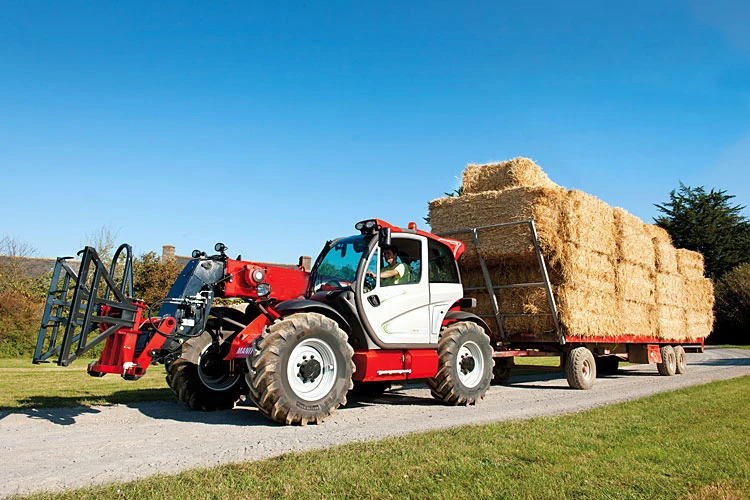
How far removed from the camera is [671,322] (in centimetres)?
1488

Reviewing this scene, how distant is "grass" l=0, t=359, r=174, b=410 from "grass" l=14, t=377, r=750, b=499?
18.0 ft

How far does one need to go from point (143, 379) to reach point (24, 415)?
557cm

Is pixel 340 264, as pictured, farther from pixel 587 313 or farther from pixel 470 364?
pixel 587 313

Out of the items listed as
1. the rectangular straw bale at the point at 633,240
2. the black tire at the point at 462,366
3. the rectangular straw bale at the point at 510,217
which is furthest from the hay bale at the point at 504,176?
the black tire at the point at 462,366

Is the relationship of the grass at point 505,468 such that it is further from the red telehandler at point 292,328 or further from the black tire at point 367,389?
the black tire at point 367,389

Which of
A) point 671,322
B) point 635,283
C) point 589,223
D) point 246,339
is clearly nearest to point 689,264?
point 671,322

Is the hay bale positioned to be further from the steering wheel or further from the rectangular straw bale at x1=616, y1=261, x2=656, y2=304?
the steering wheel

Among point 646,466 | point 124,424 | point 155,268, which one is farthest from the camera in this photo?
point 155,268

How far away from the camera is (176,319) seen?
25.0 ft

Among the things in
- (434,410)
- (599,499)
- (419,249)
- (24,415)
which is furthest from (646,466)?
(24,415)

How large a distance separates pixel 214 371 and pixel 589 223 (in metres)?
7.57

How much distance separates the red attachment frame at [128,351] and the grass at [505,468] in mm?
2857

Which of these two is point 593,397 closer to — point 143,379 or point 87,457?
point 87,457

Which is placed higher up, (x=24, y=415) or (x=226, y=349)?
(x=226, y=349)
